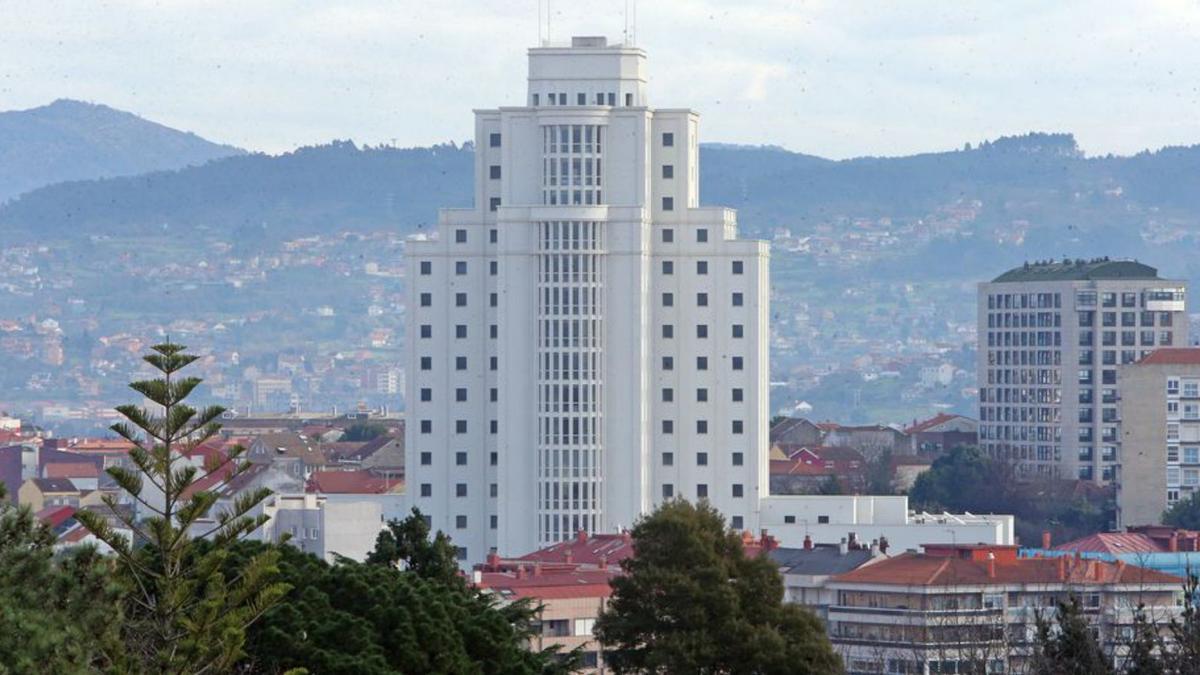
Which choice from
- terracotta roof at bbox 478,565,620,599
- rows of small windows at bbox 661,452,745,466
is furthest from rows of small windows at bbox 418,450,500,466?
terracotta roof at bbox 478,565,620,599

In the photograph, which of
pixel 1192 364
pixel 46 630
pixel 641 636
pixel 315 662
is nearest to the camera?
pixel 46 630

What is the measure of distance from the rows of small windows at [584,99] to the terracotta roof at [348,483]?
56.4 ft

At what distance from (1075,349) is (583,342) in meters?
60.5

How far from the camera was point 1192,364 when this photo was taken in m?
162

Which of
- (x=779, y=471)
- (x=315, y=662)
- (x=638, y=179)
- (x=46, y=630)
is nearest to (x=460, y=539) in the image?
(x=638, y=179)

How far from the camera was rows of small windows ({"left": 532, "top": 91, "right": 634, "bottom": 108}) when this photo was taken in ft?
452

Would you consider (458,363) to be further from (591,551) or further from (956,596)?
(956,596)

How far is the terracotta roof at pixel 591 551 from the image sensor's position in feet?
362

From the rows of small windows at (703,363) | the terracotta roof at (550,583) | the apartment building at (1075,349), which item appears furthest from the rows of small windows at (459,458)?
the apartment building at (1075,349)

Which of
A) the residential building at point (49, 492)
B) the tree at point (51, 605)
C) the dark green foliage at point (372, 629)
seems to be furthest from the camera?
the residential building at point (49, 492)

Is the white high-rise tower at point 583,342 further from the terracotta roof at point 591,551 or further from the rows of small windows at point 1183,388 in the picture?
the rows of small windows at point 1183,388

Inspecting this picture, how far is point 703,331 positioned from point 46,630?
9657 cm

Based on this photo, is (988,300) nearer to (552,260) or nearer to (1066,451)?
(1066,451)

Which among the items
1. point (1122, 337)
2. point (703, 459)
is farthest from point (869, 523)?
point (1122, 337)
